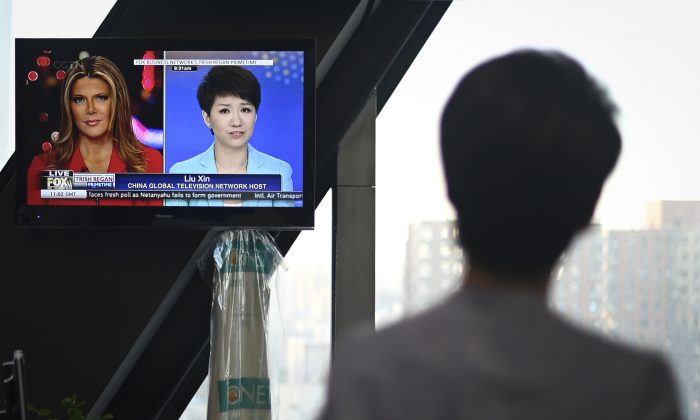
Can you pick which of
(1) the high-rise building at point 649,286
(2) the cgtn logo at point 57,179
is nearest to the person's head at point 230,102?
(2) the cgtn logo at point 57,179

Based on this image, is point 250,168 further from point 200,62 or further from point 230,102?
point 200,62

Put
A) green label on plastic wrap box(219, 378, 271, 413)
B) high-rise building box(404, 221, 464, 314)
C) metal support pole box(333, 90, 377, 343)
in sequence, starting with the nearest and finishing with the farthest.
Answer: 1. green label on plastic wrap box(219, 378, 271, 413)
2. metal support pole box(333, 90, 377, 343)
3. high-rise building box(404, 221, 464, 314)

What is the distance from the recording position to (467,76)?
881 mm

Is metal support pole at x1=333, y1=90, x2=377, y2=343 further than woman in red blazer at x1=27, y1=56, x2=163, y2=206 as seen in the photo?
Yes

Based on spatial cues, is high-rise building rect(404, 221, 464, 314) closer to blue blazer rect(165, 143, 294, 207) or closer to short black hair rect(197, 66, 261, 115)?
blue blazer rect(165, 143, 294, 207)

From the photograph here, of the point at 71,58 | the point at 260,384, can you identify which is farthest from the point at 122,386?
the point at 71,58

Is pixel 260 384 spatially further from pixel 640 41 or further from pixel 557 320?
pixel 557 320

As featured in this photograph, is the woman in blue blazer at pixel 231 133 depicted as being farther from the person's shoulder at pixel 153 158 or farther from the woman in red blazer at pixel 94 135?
the woman in red blazer at pixel 94 135

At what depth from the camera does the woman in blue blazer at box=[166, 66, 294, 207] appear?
3.92m

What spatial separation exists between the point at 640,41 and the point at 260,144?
1.80m

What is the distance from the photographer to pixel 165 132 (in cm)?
393

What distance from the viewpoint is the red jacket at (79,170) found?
3.93 m

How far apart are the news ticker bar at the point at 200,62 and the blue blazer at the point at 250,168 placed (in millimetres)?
315

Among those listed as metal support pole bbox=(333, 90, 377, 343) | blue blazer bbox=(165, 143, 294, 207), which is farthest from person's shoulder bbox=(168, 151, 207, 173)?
metal support pole bbox=(333, 90, 377, 343)
